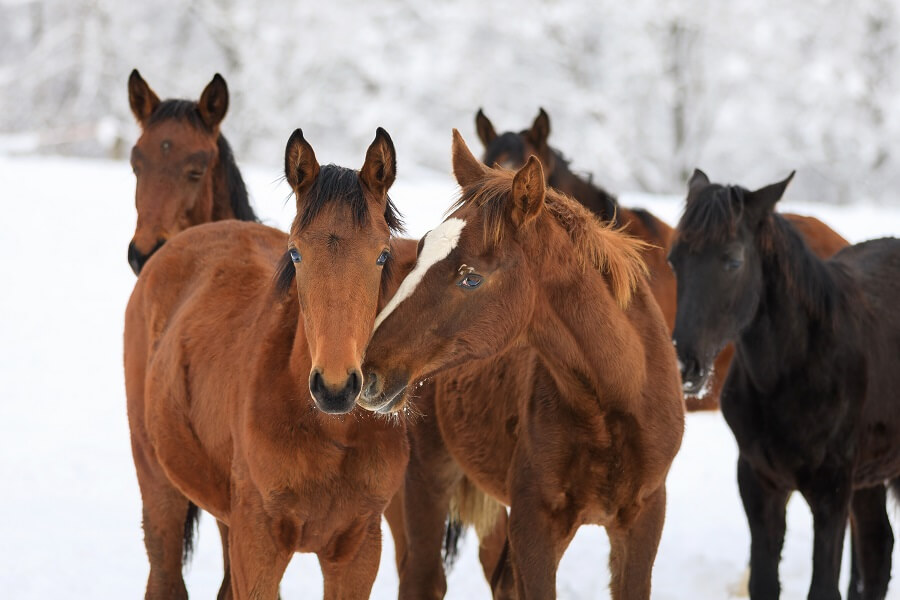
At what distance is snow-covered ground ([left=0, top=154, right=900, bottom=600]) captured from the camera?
5.94 metres

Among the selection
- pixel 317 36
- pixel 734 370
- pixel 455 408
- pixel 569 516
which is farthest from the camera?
pixel 317 36

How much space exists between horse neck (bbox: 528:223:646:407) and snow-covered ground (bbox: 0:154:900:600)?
2499 millimetres

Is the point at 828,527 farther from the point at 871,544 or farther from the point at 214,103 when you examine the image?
the point at 214,103

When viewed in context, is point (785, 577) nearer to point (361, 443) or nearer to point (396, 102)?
point (361, 443)

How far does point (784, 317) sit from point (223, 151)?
298 cm

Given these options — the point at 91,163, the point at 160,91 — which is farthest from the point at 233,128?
the point at 91,163

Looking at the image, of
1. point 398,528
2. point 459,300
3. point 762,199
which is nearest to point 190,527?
point 398,528

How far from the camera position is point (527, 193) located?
3279 millimetres

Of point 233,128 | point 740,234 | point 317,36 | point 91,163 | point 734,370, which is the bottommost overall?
point 734,370

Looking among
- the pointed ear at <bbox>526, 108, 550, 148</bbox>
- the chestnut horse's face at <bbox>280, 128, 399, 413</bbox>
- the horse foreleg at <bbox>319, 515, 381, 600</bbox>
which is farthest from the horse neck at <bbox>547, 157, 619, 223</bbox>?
the horse foreleg at <bbox>319, 515, 381, 600</bbox>

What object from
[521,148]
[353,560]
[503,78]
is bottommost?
[353,560]

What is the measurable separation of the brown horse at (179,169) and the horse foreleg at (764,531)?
2.94 m

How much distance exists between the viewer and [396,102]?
65.1 feet

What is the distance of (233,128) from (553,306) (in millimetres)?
17869
